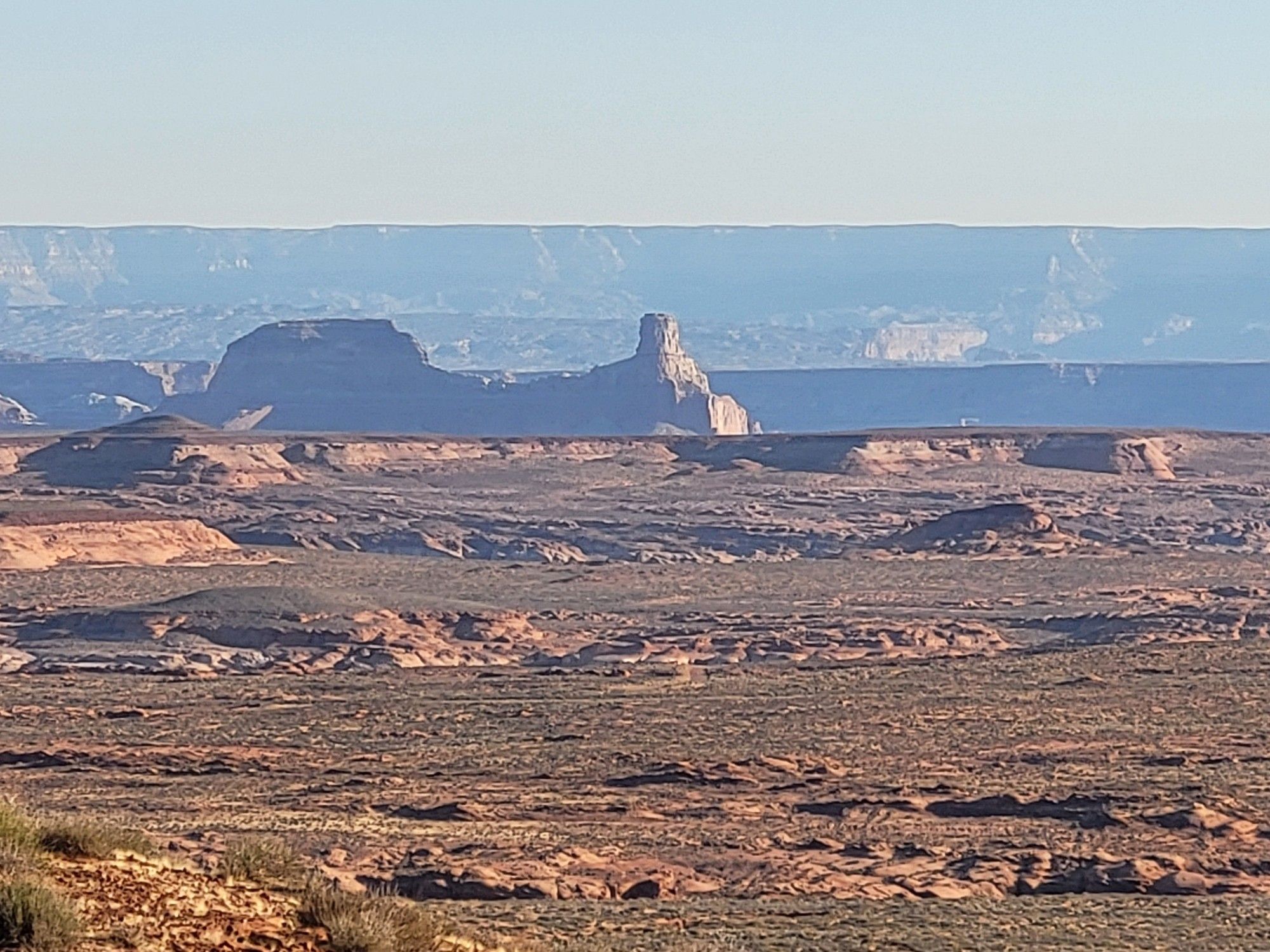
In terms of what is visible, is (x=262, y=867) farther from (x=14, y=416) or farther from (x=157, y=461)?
(x=14, y=416)

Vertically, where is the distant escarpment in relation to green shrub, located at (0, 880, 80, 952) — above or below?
below

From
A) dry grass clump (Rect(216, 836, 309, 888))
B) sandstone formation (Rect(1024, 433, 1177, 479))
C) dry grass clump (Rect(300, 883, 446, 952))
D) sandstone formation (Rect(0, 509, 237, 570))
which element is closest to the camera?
dry grass clump (Rect(300, 883, 446, 952))

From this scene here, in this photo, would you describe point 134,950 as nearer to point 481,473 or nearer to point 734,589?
point 734,589

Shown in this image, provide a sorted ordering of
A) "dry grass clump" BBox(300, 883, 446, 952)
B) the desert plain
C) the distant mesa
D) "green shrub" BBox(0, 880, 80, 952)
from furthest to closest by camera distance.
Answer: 1. the distant mesa
2. the desert plain
3. "dry grass clump" BBox(300, 883, 446, 952)
4. "green shrub" BBox(0, 880, 80, 952)

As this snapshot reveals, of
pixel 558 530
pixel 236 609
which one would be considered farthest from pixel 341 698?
pixel 558 530

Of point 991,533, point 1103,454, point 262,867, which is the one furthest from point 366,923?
point 1103,454

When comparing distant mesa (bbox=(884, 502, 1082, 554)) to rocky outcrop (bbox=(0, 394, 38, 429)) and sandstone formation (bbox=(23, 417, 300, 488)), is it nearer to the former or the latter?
sandstone formation (bbox=(23, 417, 300, 488))

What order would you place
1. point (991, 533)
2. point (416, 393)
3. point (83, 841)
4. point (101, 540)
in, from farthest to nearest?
point (416, 393)
point (991, 533)
point (101, 540)
point (83, 841)


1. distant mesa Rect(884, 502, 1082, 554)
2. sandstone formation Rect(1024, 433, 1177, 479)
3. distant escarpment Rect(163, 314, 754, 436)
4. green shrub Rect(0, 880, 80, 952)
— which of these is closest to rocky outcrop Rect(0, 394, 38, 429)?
distant escarpment Rect(163, 314, 754, 436)
